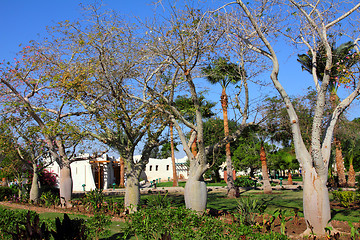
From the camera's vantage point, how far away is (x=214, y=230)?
5.79 meters

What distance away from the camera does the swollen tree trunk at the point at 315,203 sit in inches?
313

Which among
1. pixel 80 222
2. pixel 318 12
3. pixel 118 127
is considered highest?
pixel 318 12

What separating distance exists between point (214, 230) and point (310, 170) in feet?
11.9

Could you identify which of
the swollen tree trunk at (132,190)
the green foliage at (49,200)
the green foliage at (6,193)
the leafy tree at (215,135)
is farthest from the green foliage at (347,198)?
the green foliage at (6,193)

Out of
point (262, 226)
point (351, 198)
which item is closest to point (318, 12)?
point (262, 226)

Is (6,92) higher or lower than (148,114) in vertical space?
higher

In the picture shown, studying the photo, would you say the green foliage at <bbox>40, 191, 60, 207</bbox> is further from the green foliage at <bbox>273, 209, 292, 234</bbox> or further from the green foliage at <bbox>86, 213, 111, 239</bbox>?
the green foliage at <bbox>273, 209, 292, 234</bbox>

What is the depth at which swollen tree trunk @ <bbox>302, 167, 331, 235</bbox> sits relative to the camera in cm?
794

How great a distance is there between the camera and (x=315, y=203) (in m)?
8.02

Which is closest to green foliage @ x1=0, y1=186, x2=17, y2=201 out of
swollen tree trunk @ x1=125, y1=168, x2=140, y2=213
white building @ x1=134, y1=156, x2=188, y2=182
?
swollen tree trunk @ x1=125, y1=168, x2=140, y2=213

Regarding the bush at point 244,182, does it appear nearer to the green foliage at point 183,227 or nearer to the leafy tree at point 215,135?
the leafy tree at point 215,135

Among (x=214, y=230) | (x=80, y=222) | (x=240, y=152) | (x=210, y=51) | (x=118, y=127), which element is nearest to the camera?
(x=214, y=230)

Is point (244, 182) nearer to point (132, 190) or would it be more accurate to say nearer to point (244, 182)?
point (244, 182)

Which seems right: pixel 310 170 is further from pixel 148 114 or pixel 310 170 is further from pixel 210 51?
pixel 148 114
